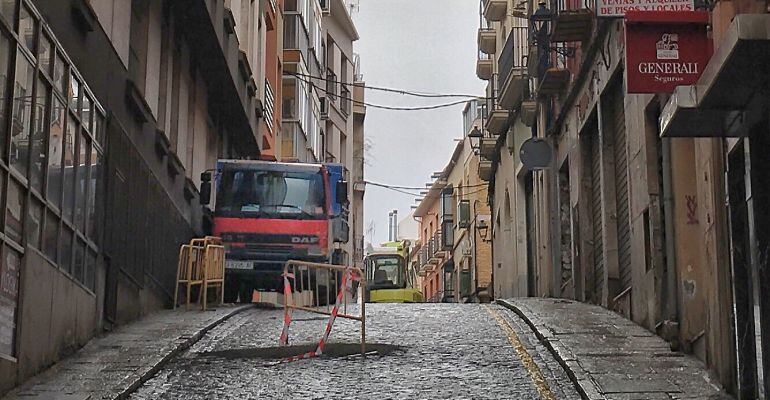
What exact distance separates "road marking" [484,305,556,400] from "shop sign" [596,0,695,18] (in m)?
3.60

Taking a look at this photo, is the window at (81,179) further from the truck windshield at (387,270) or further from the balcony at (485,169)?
the truck windshield at (387,270)

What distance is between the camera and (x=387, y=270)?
50.0m

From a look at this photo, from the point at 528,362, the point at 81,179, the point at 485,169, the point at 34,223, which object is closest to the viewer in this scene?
the point at 34,223

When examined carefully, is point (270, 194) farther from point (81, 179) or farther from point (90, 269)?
point (81, 179)

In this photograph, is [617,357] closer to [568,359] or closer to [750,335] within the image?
[568,359]

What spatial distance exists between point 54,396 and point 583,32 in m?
11.9

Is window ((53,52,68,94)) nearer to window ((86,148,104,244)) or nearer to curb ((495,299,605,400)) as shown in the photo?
window ((86,148,104,244))

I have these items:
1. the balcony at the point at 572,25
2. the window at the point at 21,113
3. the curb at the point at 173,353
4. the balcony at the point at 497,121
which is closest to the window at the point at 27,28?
the window at the point at 21,113

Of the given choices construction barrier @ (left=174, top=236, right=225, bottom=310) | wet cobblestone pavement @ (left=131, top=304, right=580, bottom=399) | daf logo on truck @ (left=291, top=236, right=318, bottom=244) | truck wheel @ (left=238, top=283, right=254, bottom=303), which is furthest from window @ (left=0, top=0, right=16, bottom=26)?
truck wheel @ (left=238, top=283, right=254, bottom=303)

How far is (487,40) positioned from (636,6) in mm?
28093

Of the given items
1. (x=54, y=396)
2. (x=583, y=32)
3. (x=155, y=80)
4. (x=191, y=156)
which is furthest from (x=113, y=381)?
(x=191, y=156)

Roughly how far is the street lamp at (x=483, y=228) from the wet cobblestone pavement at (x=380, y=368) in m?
26.1

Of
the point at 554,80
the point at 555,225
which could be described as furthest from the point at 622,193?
the point at 555,225

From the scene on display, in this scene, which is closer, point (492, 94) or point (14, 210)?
point (14, 210)
